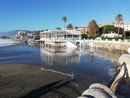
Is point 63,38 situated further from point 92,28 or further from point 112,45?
point 92,28

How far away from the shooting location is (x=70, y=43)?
7106 centimetres

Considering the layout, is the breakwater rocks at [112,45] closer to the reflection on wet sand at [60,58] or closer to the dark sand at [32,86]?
the reflection on wet sand at [60,58]

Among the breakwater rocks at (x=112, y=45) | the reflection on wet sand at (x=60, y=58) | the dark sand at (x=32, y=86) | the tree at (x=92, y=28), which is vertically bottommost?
the reflection on wet sand at (x=60, y=58)

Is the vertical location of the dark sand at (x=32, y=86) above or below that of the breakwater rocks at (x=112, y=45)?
below

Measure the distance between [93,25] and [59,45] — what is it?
136ft

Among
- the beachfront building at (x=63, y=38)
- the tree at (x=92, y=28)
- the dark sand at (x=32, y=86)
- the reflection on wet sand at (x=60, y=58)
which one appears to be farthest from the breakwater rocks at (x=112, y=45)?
the tree at (x=92, y=28)

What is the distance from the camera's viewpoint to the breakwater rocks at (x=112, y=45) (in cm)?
5196

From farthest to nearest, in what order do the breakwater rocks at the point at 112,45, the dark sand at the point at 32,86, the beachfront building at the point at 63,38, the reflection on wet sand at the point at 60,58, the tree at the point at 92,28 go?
1. the tree at the point at 92,28
2. the beachfront building at the point at 63,38
3. the breakwater rocks at the point at 112,45
4. the reflection on wet sand at the point at 60,58
5. the dark sand at the point at 32,86

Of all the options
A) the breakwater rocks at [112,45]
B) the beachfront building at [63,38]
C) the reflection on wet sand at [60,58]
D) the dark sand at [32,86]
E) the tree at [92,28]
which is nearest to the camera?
the dark sand at [32,86]

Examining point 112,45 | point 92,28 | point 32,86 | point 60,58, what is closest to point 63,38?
point 112,45

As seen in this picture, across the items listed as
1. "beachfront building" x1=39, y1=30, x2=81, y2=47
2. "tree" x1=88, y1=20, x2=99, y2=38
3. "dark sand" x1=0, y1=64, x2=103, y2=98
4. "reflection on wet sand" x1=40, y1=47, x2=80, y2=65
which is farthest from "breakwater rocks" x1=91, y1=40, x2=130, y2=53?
"tree" x1=88, y1=20, x2=99, y2=38

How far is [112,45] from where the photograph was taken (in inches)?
2377

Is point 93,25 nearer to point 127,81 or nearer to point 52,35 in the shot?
Answer: point 52,35

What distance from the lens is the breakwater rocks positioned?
51956 millimetres
